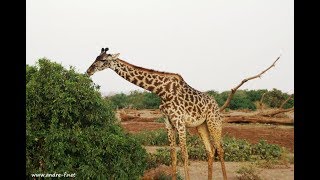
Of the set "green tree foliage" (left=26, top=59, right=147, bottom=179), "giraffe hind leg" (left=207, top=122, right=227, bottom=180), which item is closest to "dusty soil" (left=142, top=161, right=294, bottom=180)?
"giraffe hind leg" (left=207, top=122, right=227, bottom=180)

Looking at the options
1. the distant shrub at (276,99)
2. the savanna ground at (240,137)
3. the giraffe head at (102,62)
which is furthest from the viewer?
the distant shrub at (276,99)

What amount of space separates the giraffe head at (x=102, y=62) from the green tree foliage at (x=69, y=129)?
580 mm

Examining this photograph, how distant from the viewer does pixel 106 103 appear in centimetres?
673

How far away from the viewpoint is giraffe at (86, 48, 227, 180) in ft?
24.8

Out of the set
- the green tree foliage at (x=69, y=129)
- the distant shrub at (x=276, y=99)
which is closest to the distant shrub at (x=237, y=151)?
the green tree foliage at (x=69, y=129)

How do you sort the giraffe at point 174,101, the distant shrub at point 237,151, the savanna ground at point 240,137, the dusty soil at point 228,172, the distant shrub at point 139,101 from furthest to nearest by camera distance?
1. the distant shrub at point 139,101
2. the distant shrub at point 237,151
3. the savanna ground at point 240,137
4. the dusty soil at point 228,172
5. the giraffe at point 174,101

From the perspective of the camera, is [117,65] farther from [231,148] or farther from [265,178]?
[231,148]

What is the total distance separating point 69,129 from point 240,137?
877 cm

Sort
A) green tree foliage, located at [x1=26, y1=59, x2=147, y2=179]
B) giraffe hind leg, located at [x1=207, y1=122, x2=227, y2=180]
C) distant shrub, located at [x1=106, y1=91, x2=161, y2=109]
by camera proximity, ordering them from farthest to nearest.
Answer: distant shrub, located at [x1=106, y1=91, x2=161, y2=109] < giraffe hind leg, located at [x1=207, y1=122, x2=227, y2=180] < green tree foliage, located at [x1=26, y1=59, x2=147, y2=179]

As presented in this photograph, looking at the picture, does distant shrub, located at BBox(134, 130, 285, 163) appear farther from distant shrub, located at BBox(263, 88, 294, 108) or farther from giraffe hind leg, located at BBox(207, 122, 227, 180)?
distant shrub, located at BBox(263, 88, 294, 108)

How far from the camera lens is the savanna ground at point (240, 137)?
920cm

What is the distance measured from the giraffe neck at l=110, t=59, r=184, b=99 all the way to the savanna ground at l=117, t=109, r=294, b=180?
170cm

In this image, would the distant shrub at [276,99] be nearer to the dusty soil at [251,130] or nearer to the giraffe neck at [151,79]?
Answer: the dusty soil at [251,130]
